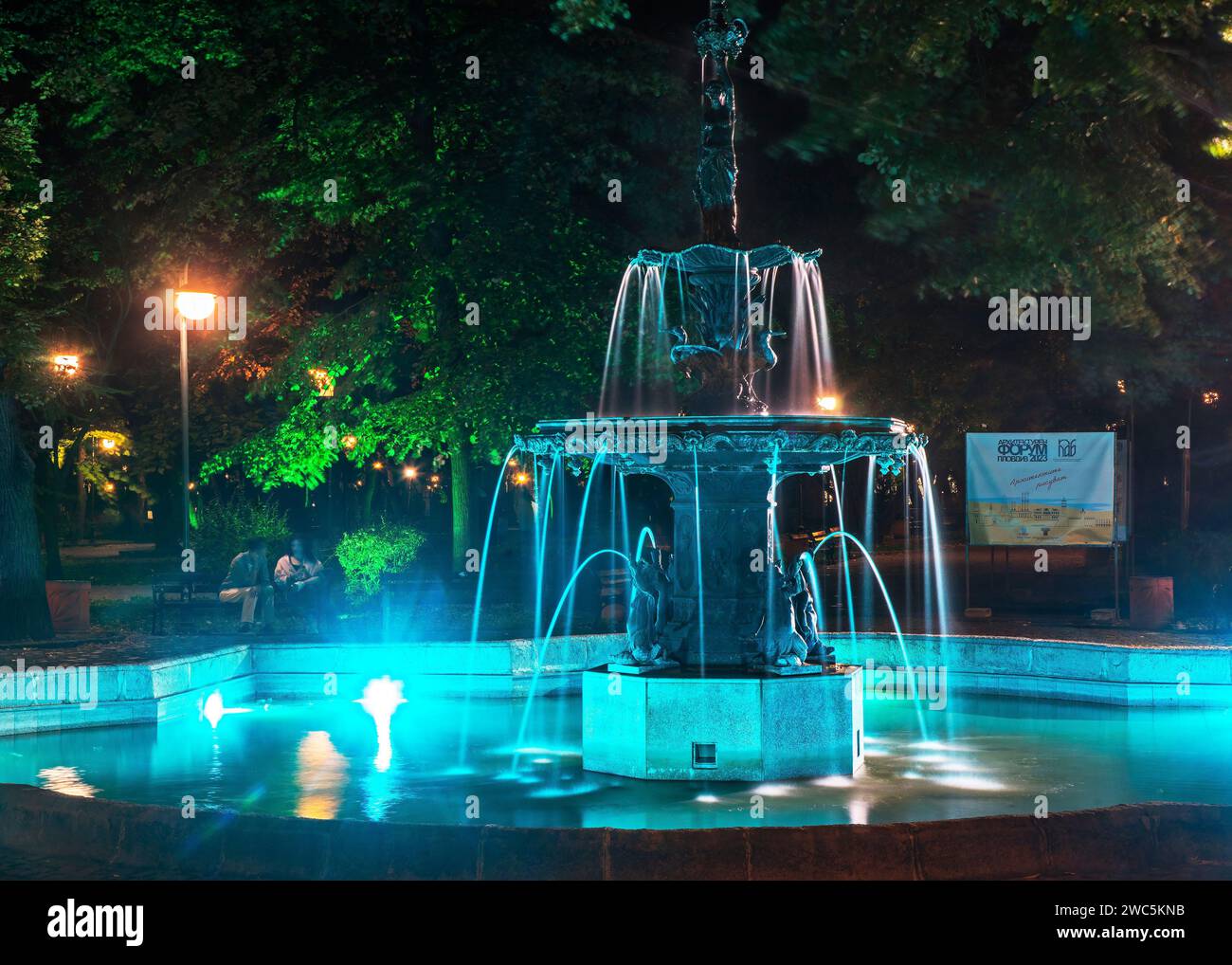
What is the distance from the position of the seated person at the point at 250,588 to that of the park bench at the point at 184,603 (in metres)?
0.19

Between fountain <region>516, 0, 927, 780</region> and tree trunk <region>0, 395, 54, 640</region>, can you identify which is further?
tree trunk <region>0, 395, 54, 640</region>

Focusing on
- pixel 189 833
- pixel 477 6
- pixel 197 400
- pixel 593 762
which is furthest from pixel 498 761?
pixel 197 400

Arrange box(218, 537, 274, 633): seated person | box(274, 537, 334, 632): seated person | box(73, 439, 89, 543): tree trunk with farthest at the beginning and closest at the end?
box(73, 439, 89, 543): tree trunk
box(274, 537, 334, 632): seated person
box(218, 537, 274, 633): seated person

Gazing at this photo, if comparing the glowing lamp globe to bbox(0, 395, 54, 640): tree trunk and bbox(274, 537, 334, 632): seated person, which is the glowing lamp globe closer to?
bbox(0, 395, 54, 640): tree trunk

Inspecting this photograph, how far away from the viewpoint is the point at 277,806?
10.5m

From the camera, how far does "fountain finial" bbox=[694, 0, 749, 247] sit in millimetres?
12641

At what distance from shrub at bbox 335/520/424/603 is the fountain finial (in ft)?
42.3

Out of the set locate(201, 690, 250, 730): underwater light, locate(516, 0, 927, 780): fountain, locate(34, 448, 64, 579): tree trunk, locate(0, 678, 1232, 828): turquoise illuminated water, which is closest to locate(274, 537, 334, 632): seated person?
locate(201, 690, 250, 730): underwater light

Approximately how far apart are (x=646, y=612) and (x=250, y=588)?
32.3 ft

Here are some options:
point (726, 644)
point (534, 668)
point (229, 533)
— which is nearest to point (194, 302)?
point (229, 533)

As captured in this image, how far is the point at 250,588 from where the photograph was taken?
2047 centimetres

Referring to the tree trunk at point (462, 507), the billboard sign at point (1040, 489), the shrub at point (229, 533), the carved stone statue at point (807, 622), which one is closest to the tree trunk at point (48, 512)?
the shrub at point (229, 533)

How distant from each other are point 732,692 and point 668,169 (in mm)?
13656

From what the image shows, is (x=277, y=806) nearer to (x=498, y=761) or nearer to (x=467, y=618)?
(x=498, y=761)
